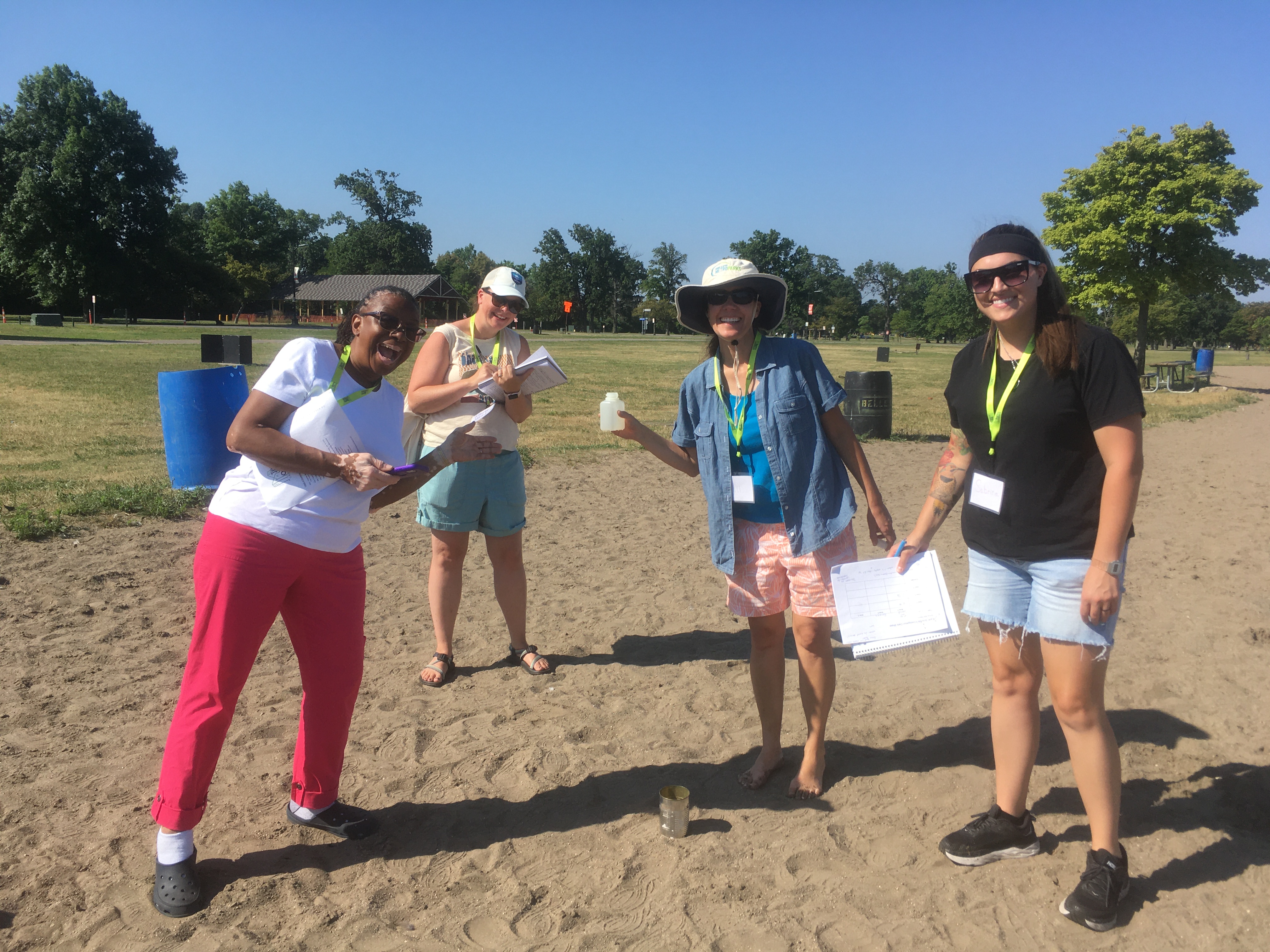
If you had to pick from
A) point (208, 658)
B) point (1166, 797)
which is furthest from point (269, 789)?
point (1166, 797)

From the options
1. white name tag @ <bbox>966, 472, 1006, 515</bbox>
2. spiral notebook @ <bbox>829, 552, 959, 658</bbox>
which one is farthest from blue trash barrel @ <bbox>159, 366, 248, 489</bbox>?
white name tag @ <bbox>966, 472, 1006, 515</bbox>

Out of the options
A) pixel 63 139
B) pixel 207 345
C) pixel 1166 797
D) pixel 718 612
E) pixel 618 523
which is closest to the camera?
pixel 1166 797

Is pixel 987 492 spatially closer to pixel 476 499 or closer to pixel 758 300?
pixel 758 300

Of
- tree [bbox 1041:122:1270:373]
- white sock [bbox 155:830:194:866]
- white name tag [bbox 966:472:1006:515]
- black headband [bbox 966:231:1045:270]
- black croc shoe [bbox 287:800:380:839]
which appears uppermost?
tree [bbox 1041:122:1270:373]

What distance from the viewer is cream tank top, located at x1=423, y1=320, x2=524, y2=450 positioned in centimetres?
410

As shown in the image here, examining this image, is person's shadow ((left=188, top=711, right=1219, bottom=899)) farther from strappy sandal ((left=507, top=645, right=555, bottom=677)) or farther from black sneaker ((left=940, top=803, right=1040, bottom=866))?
strappy sandal ((left=507, top=645, right=555, bottom=677))

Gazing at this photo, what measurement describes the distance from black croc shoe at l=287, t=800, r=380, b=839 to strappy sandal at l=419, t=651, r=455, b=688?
128 centimetres

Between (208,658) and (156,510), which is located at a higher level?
(208,658)

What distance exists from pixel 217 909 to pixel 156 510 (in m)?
5.76

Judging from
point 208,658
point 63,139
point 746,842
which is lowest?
point 746,842

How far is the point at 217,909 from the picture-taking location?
278 cm

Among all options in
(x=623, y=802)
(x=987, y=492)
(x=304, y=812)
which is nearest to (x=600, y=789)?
(x=623, y=802)

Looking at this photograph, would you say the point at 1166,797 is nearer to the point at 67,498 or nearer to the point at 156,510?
the point at 156,510

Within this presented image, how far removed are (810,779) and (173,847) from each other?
2318 mm
